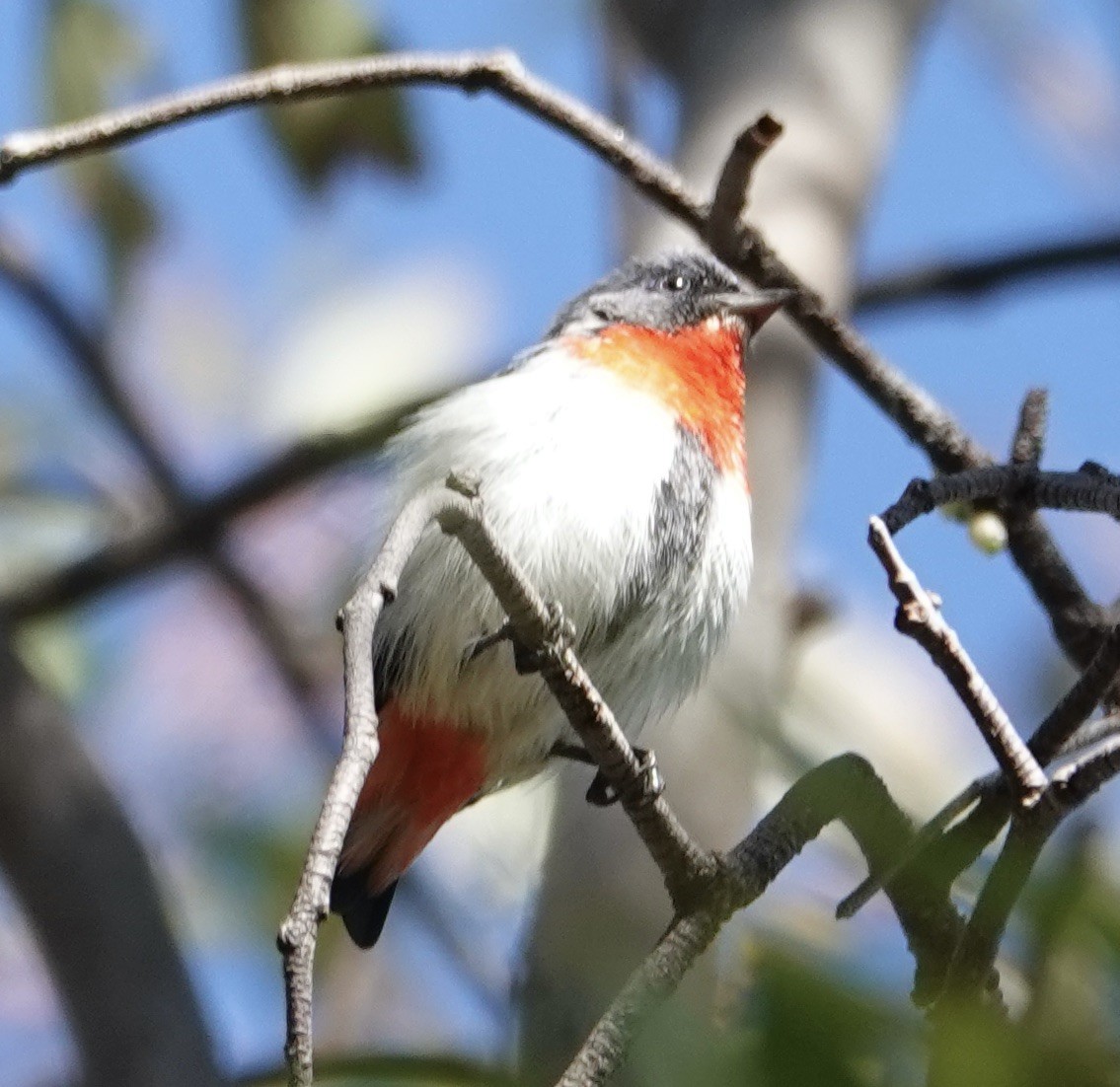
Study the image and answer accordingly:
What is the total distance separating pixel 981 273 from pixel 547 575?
5.13 ft

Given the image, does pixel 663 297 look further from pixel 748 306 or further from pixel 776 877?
pixel 776 877

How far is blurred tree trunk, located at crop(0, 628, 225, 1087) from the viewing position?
2195 mm

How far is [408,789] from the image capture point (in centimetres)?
293

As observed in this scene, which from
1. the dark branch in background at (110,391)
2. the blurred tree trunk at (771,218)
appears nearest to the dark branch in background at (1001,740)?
the blurred tree trunk at (771,218)

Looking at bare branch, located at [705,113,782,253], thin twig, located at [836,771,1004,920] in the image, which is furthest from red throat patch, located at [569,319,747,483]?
thin twig, located at [836,771,1004,920]

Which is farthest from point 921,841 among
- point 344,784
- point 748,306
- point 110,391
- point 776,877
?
point 110,391

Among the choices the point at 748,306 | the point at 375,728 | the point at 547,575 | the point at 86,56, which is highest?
the point at 86,56

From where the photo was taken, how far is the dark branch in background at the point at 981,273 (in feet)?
12.1

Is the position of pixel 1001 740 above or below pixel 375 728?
below

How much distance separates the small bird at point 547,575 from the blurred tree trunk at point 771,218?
0.11m

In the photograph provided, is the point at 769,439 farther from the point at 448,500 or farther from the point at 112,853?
the point at 448,500

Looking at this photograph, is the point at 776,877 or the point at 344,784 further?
the point at 776,877

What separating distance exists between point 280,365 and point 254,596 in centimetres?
167

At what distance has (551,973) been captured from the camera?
2043mm
